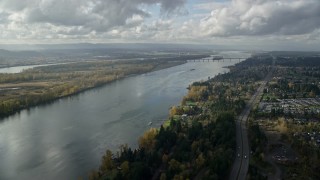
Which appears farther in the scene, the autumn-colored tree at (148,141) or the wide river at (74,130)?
the autumn-colored tree at (148,141)

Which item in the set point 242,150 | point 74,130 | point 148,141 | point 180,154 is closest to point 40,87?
point 74,130

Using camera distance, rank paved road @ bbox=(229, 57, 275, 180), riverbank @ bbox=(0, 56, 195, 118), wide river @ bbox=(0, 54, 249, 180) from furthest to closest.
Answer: riverbank @ bbox=(0, 56, 195, 118) < wide river @ bbox=(0, 54, 249, 180) < paved road @ bbox=(229, 57, 275, 180)

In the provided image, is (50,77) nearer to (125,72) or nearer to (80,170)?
(125,72)

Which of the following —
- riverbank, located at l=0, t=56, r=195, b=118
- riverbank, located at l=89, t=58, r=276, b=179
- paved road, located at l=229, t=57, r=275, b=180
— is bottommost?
paved road, located at l=229, t=57, r=275, b=180

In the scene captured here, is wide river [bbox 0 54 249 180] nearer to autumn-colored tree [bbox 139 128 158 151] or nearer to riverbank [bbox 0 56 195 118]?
riverbank [bbox 0 56 195 118]

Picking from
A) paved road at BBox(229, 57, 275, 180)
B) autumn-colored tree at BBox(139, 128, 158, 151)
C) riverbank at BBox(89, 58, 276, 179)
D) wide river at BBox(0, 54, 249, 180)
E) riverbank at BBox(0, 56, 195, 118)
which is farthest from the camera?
riverbank at BBox(0, 56, 195, 118)

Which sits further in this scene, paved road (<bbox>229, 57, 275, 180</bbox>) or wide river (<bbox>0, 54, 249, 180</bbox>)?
wide river (<bbox>0, 54, 249, 180</bbox>)

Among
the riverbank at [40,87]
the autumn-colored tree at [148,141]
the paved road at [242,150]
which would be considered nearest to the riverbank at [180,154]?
the autumn-colored tree at [148,141]

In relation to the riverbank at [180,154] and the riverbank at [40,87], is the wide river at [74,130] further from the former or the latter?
the riverbank at [180,154]

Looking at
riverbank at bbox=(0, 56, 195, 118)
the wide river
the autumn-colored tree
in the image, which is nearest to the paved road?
the autumn-colored tree
